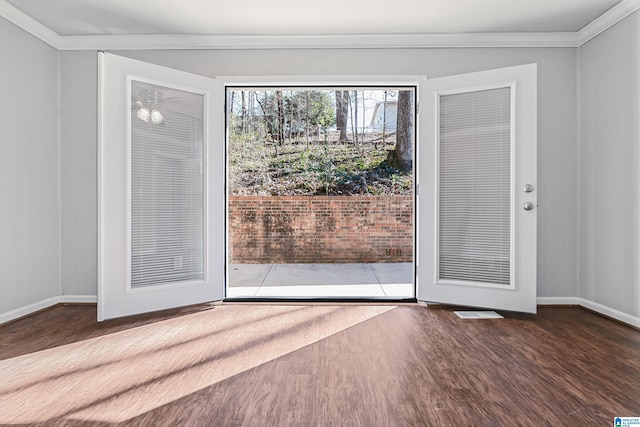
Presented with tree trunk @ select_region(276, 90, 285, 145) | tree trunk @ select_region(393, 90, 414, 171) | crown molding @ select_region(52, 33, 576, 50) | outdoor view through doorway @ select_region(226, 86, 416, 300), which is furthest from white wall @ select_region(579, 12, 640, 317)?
tree trunk @ select_region(276, 90, 285, 145)

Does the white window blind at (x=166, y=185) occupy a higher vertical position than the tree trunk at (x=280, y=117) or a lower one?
lower

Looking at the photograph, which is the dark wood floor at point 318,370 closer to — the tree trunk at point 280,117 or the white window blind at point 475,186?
the white window blind at point 475,186

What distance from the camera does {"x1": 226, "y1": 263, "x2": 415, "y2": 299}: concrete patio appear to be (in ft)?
15.3

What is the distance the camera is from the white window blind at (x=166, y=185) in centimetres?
304

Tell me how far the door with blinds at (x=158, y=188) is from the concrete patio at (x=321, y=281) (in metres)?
1.06

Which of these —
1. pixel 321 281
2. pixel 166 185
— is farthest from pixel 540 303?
pixel 166 185

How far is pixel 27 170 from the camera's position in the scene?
311cm

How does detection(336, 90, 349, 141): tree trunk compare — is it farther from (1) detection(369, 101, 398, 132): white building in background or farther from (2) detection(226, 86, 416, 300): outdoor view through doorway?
(1) detection(369, 101, 398, 132): white building in background

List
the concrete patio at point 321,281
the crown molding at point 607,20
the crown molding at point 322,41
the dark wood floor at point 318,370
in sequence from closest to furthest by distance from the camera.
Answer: the dark wood floor at point 318,370 < the crown molding at point 607,20 < the crown molding at point 322,41 < the concrete patio at point 321,281

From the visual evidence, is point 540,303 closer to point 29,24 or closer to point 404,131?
point 404,131

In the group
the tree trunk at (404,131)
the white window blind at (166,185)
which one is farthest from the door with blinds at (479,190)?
the tree trunk at (404,131)

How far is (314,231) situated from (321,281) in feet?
5.09

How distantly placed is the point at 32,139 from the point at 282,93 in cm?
466

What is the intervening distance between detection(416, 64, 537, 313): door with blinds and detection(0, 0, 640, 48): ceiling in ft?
1.63
